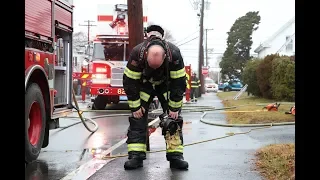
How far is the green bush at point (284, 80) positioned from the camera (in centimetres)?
1574

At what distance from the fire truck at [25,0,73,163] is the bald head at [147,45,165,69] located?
1.45 metres

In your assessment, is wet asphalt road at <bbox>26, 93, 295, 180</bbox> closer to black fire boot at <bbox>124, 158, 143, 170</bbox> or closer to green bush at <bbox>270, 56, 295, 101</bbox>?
black fire boot at <bbox>124, 158, 143, 170</bbox>

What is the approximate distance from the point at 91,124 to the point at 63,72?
3895 millimetres

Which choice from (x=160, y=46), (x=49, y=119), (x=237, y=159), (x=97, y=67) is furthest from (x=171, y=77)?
(x=97, y=67)

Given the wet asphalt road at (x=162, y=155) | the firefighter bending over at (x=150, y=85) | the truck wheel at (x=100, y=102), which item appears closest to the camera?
the wet asphalt road at (x=162, y=155)

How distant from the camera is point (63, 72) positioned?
713 cm

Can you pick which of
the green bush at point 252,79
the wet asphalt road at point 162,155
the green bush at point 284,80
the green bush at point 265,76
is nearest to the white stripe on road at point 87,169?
the wet asphalt road at point 162,155

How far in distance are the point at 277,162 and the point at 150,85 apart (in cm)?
179

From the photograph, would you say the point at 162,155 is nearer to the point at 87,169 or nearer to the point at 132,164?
the point at 132,164

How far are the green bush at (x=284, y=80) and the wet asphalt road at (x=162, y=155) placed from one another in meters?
7.21

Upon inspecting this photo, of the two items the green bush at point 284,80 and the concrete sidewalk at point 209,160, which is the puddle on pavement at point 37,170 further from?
the green bush at point 284,80

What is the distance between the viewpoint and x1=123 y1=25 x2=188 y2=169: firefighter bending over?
196 inches

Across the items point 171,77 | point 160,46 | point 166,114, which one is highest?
point 160,46
